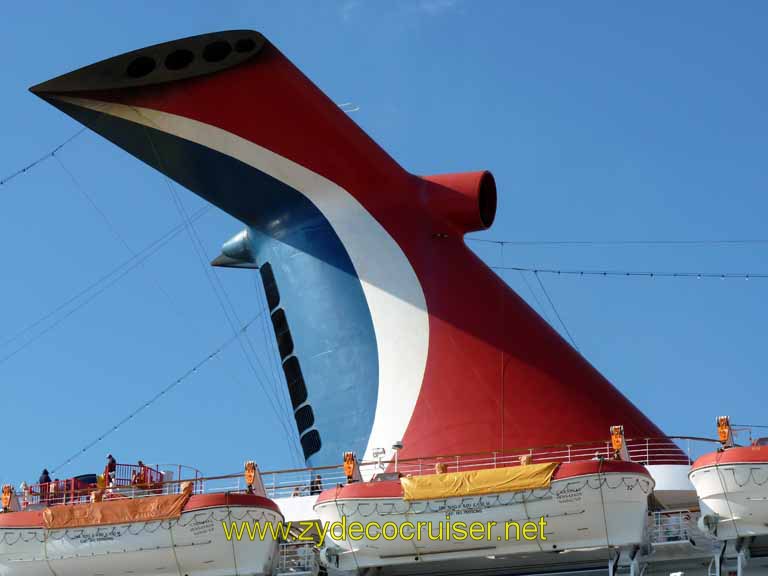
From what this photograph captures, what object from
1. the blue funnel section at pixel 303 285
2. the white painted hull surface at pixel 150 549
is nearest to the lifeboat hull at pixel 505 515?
the white painted hull surface at pixel 150 549

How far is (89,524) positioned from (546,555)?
931cm

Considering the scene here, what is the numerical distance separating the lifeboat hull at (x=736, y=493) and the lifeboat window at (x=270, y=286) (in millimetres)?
12565

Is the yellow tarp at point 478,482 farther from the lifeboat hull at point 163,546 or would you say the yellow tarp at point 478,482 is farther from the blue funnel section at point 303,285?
the blue funnel section at point 303,285

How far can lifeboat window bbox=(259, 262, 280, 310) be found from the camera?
35812 millimetres

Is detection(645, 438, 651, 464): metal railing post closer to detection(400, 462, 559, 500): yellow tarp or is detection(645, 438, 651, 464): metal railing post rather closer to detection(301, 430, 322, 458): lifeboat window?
detection(400, 462, 559, 500): yellow tarp

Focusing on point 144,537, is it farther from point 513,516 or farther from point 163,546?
point 513,516

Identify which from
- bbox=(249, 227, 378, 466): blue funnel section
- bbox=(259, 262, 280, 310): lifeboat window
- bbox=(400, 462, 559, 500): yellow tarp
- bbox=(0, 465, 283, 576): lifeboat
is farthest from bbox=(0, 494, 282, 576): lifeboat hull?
bbox=(259, 262, 280, 310): lifeboat window

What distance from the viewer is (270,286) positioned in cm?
3603

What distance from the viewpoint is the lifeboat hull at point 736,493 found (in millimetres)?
26641

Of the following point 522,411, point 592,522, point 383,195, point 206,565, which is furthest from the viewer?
point 383,195

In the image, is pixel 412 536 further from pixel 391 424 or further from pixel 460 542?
pixel 391 424

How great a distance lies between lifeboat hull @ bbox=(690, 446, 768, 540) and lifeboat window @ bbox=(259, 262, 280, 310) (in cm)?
1257

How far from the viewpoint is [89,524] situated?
30047 mm

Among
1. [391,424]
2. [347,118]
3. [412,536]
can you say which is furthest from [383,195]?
[412,536]
